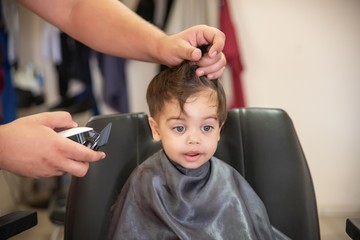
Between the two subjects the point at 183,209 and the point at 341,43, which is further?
the point at 341,43

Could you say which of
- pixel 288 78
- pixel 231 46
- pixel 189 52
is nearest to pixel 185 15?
pixel 231 46

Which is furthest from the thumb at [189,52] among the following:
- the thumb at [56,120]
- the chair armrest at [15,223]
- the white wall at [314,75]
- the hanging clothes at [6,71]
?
the hanging clothes at [6,71]

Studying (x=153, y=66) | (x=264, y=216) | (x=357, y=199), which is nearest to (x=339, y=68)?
(x=357, y=199)

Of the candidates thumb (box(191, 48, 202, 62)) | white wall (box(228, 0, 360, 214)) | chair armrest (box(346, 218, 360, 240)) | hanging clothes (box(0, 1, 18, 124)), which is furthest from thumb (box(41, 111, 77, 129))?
white wall (box(228, 0, 360, 214))

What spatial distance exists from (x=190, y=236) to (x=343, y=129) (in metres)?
1.88

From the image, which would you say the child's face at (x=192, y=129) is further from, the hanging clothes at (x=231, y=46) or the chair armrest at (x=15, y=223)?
the hanging clothes at (x=231, y=46)

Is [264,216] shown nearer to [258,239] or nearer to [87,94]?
[258,239]

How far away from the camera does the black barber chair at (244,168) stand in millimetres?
1027

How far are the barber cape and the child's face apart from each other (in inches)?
4.1

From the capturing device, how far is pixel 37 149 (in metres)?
0.64

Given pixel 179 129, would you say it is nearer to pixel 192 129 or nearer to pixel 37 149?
pixel 192 129

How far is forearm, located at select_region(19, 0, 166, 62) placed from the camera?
1.02m

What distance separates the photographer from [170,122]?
3.21ft

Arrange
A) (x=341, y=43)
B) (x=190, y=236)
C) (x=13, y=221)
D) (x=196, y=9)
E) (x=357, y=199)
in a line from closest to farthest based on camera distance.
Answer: (x=13, y=221), (x=190, y=236), (x=196, y=9), (x=341, y=43), (x=357, y=199)
